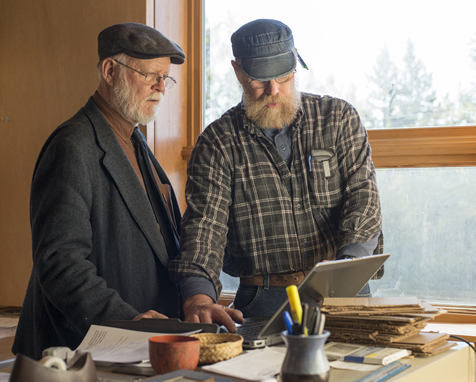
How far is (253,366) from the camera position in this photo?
0.99 meters

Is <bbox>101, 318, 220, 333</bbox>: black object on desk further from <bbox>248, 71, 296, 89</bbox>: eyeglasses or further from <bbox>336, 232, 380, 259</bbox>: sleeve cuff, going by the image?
<bbox>248, 71, 296, 89</bbox>: eyeglasses

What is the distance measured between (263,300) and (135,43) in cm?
106

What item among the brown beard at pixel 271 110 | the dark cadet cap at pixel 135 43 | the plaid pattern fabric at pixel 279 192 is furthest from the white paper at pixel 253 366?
the dark cadet cap at pixel 135 43

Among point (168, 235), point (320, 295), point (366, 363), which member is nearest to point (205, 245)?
Result: point (168, 235)

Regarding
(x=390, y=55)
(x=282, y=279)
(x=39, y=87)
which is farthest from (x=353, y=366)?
(x=39, y=87)

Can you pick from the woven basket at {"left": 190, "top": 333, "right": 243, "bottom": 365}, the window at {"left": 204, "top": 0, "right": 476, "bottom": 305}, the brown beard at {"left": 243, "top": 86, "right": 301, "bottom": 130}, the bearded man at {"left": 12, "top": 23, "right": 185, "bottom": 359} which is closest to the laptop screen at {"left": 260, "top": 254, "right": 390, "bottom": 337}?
the woven basket at {"left": 190, "top": 333, "right": 243, "bottom": 365}

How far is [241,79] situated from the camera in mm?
2004

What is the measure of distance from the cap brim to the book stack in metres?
0.95

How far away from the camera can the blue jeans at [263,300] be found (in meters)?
1.88

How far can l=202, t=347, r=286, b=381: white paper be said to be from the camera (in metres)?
0.93

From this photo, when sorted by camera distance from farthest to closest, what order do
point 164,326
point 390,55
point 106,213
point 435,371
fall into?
point 390,55, point 106,213, point 164,326, point 435,371

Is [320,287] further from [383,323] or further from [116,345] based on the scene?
[116,345]

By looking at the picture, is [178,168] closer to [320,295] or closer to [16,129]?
[16,129]

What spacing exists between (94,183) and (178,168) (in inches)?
58.5
